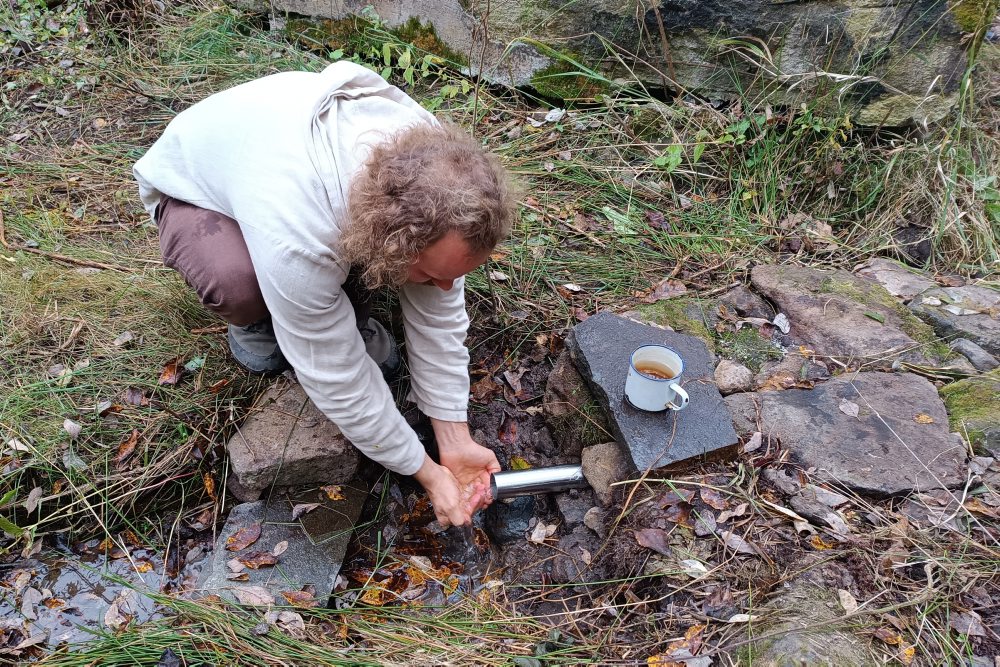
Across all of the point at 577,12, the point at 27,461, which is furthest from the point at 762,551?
the point at 577,12

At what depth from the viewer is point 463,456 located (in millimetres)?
2590

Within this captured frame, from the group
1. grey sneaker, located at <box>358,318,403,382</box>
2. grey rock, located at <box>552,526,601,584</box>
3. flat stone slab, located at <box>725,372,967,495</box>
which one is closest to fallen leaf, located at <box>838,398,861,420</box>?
flat stone slab, located at <box>725,372,967,495</box>

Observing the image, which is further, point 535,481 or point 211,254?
point 535,481

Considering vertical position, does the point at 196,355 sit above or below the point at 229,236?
below

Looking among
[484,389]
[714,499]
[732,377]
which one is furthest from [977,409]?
[484,389]

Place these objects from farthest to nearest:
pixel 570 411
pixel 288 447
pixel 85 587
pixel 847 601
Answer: pixel 570 411 → pixel 288 447 → pixel 85 587 → pixel 847 601

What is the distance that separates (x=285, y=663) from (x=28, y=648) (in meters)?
0.90

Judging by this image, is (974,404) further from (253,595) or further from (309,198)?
(253,595)

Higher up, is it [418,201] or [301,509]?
[418,201]

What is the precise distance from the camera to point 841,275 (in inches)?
126

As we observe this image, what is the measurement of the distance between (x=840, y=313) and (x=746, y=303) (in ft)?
1.31

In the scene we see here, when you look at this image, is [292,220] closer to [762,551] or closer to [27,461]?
[27,461]

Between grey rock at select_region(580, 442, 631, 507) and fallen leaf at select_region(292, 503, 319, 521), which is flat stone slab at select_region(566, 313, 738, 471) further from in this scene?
fallen leaf at select_region(292, 503, 319, 521)

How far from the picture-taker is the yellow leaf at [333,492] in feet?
8.51
